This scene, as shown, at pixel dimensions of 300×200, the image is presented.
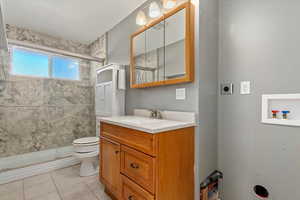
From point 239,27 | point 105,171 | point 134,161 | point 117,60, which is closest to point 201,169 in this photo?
point 134,161

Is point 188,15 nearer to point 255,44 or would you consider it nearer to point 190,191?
point 255,44

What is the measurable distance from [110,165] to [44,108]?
2111mm

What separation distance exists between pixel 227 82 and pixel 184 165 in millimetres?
914

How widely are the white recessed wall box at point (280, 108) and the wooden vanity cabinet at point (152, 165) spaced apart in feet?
2.05

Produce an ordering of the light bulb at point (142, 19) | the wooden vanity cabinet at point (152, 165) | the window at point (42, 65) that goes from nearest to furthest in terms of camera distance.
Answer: the wooden vanity cabinet at point (152, 165) → the light bulb at point (142, 19) → the window at point (42, 65)

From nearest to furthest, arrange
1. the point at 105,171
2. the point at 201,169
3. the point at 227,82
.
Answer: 1. the point at 201,169
2. the point at 227,82
3. the point at 105,171

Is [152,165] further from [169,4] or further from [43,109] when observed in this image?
[43,109]

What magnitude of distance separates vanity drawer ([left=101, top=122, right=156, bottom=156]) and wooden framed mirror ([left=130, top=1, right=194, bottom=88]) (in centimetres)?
63

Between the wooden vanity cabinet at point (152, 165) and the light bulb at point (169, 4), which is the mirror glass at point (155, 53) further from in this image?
the wooden vanity cabinet at point (152, 165)

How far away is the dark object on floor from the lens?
123cm

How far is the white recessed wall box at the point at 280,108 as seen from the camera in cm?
99

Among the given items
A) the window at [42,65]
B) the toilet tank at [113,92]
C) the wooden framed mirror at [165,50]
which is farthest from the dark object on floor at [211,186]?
the window at [42,65]

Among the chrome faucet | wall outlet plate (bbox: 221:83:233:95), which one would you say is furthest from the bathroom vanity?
wall outlet plate (bbox: 221:83:233:95)

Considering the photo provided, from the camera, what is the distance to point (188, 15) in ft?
4.09
